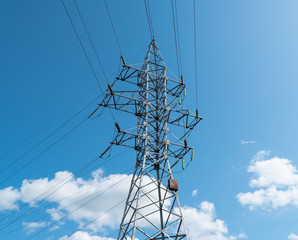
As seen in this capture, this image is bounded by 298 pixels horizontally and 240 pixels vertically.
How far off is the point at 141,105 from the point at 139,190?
245 inches

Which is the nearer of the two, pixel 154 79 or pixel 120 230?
pixel 120 230

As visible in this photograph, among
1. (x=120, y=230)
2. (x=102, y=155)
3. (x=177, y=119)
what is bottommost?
(x=120, y=230)

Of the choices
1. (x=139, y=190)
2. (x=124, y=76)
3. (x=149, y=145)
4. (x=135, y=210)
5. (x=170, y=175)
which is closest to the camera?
(x=135, y=210)

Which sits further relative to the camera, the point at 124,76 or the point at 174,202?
the point at 124,76

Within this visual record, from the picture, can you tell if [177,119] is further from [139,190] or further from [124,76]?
[139,190]

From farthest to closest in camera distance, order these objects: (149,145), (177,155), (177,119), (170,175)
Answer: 1. (177,119)
2. (177,155)
3. (149,145)
4. (170,175)

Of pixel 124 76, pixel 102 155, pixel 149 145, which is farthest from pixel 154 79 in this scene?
pixel 102 155

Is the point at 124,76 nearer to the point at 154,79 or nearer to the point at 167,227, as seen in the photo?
the point at 154,79

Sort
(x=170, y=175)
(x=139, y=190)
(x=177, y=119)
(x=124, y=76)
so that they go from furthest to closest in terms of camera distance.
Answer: (x=124, y=76)
(x=177, y=119)
(x=170, y=175)
(x=139, y=190)

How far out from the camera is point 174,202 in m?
11.6

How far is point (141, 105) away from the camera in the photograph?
15180 mm

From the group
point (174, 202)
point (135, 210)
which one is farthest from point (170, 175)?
point (135, 210)

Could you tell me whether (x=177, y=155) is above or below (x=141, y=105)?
below

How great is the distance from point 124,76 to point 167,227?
36.6ft
